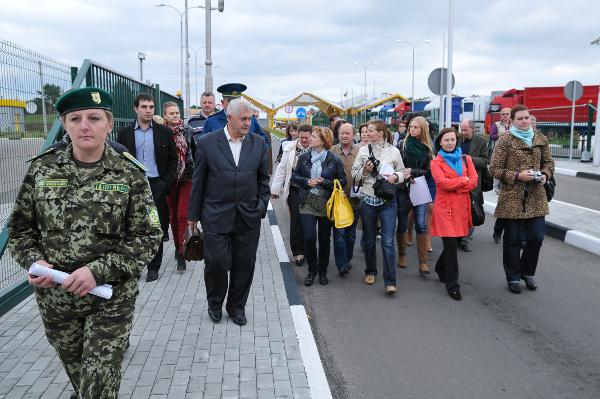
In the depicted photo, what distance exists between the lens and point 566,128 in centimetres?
2328

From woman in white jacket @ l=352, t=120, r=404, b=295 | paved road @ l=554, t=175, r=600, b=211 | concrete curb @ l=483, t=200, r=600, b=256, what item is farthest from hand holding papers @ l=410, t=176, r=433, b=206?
paved road @ l=554, t=175, r=600, b=211

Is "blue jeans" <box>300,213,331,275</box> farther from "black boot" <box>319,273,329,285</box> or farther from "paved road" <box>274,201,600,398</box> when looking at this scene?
"paved road" <box>274,201,600,398</box>

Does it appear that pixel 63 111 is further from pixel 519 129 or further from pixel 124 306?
pixel 519 129

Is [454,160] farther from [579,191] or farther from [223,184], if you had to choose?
[579,191]

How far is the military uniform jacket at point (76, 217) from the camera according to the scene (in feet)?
8.55

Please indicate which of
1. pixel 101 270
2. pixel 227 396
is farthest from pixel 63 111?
pixel 227 396

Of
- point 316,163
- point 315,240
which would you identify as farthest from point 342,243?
point 316,163

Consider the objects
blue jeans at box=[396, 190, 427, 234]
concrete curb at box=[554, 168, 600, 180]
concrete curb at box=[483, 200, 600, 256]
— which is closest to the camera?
blue jeans at box=[396, 190, 427, 234]

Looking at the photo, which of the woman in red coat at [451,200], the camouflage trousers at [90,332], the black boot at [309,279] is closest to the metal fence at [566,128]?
the woman in red coat at [451,200]

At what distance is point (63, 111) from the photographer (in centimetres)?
270

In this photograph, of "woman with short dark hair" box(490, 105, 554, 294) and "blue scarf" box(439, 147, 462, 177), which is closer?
"woman with short dark hair" box(490, 105, 554, 294)

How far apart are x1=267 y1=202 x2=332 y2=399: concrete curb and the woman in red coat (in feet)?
5.49

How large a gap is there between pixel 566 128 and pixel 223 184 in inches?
874

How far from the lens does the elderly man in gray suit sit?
15.7 ft
